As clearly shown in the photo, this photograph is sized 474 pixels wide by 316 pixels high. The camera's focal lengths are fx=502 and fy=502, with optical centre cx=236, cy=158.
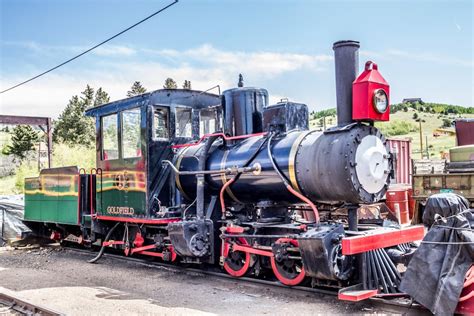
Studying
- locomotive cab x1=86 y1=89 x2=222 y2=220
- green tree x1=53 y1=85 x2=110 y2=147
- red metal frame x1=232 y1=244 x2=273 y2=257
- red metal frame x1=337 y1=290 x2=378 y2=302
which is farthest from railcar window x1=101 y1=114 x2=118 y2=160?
green tree x1=53 y1=85 x2=110 y2=147

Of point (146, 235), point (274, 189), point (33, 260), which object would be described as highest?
point (274, 189)

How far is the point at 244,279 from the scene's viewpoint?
7.05 metres

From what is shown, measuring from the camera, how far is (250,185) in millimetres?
6934

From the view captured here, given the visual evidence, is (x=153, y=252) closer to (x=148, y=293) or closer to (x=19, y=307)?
(x=148, y=293)

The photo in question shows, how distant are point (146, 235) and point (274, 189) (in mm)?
2995

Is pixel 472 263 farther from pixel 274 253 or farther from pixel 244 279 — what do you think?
pixel 244 279

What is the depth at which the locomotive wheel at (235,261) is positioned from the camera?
711cm

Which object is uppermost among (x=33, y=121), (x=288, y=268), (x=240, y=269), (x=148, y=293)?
(x=33, y=121)

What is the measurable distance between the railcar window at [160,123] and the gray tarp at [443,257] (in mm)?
4598

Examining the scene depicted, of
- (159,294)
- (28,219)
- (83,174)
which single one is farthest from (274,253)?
(28,219)

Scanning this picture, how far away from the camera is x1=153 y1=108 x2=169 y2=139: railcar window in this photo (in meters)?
8.24

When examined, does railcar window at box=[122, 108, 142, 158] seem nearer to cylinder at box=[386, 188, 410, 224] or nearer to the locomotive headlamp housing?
the locomotive headlamp housing

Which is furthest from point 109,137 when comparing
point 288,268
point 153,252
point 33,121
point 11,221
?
point 33,121

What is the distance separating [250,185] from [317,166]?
4.12 feet
